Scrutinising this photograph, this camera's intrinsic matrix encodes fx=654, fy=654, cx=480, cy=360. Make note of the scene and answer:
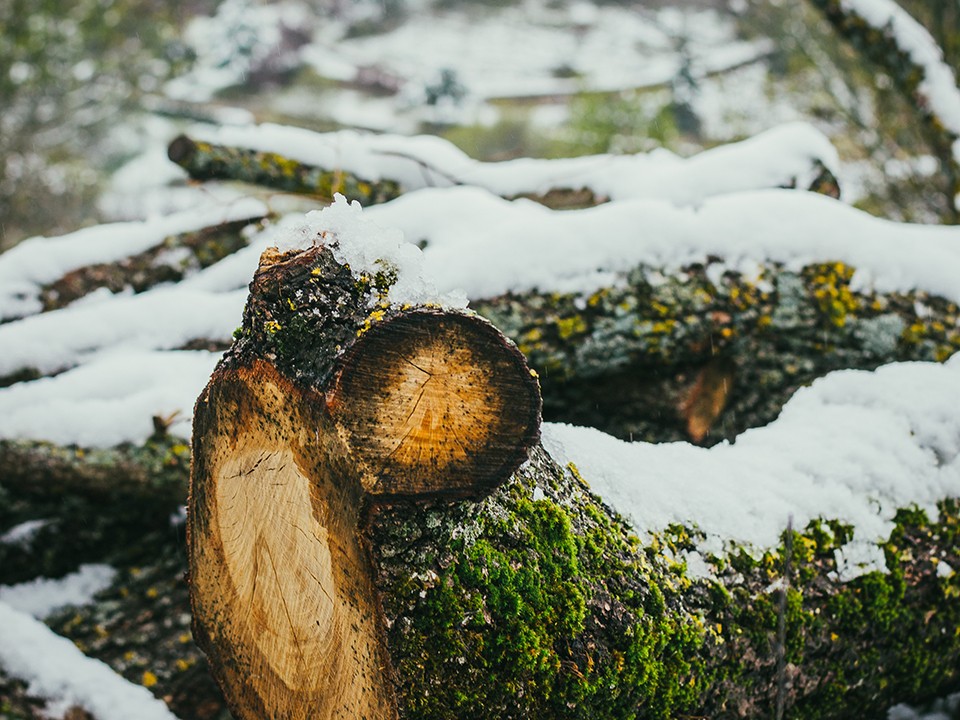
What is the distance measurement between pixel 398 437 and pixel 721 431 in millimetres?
1911

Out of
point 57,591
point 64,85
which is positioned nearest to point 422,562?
point 57,591

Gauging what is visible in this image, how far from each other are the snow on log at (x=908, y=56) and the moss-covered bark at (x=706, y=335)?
6.29 ft

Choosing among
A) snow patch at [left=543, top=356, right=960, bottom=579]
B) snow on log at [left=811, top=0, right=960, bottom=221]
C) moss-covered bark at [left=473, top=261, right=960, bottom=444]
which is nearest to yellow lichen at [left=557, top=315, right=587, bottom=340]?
moss-covered bark at [left=473, top=261, right=960, bottom=444]

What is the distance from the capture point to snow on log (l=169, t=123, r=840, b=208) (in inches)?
123

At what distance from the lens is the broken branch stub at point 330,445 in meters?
1.01

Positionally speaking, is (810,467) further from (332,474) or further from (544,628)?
(332,474)

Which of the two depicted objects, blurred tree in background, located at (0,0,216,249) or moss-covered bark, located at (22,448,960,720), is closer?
moss-covered bark, located at (22,448,960,720)

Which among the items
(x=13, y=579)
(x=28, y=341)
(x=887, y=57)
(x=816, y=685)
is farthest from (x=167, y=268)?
(x=887, y=57)

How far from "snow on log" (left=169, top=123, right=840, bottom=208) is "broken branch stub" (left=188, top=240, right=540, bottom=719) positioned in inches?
88.8

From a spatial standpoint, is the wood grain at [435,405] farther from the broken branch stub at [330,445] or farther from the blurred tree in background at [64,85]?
the blurred tree in background at [64,85]

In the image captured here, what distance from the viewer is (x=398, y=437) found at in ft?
3.33

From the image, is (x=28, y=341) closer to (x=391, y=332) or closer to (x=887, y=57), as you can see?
(x=391, y=332)

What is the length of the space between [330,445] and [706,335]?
1729mm

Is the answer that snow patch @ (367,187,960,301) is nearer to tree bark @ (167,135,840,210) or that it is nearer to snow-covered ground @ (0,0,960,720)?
snow-covered ground @ (0,0,960,720)
